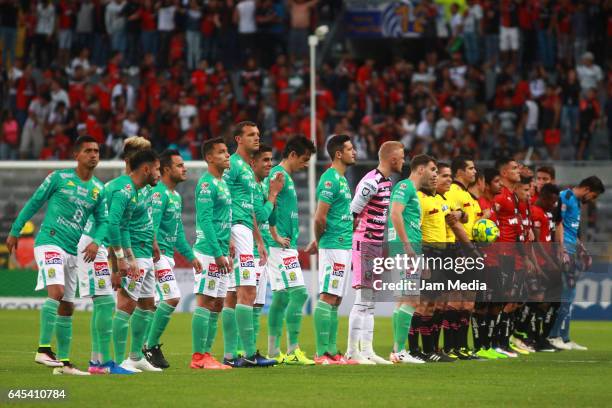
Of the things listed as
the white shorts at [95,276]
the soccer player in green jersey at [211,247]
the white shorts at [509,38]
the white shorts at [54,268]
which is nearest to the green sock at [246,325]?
the soccer player in green jersey at [211,247]

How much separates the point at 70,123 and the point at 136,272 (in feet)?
64.2

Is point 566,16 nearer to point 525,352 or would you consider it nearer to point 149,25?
point 149,25

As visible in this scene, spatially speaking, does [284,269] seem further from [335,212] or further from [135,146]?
A: [135,146]

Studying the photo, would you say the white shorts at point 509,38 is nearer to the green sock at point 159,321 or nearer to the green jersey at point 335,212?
the green jersey at point 335,212

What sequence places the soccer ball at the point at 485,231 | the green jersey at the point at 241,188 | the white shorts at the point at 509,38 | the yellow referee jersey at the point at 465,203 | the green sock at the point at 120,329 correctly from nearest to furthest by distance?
the green sock at the point at 120,329
the green jersey at the point at 241,188
the soccer ball at the point at 485,231
the yellow referee jersey at the point at 465,203
the white shorts at the point at 509,38

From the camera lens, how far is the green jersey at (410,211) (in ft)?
49.1

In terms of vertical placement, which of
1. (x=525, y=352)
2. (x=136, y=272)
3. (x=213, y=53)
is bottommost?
(x=525, y=352)

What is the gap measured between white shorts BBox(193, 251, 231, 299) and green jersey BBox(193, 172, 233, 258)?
0.32 feet

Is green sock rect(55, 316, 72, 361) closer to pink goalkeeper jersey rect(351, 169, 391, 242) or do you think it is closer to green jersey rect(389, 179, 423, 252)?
pink goalkeeper jersey rect(351, 169, 391, 242)

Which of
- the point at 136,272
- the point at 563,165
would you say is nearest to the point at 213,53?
the point at 563,165

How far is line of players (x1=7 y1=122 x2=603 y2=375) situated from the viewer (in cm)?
1338

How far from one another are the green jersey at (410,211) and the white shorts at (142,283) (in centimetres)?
298

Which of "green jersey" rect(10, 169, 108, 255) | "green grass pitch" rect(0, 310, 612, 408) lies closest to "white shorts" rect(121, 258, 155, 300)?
"green jersey" rect(10, 169, 108, 255)

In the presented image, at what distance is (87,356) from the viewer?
16375 millimetres
